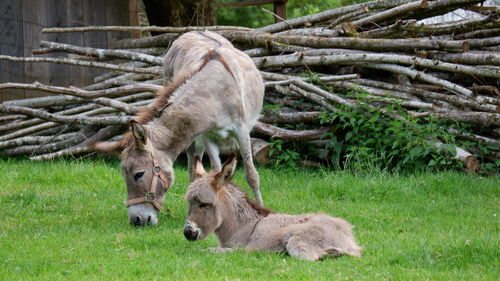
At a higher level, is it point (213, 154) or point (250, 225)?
point (213, 154)

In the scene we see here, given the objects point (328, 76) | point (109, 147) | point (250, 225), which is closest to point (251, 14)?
point (328, 76)

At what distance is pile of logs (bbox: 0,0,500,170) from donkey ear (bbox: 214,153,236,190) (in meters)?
4.07

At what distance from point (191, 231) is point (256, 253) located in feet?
1.81

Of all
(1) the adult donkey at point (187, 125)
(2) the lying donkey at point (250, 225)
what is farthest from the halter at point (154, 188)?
(2) the lying donkey at point (250, 225)

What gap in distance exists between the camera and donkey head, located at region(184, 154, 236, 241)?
19.5 feet

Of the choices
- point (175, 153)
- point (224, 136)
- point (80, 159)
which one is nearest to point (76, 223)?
point (175, 153)

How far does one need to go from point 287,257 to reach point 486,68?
556 cm

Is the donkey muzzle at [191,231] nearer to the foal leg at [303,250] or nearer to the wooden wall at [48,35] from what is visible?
the foal leg at [303,250]

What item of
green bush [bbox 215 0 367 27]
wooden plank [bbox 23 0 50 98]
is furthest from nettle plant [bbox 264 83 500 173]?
green bush [bbox 215 0 367 27]

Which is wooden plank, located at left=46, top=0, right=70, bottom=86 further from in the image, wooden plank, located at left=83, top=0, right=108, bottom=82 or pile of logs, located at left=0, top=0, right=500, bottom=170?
pile of logs, located at left=0, top=0, right=500, bottom=170

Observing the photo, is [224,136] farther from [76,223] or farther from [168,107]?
[76,223]

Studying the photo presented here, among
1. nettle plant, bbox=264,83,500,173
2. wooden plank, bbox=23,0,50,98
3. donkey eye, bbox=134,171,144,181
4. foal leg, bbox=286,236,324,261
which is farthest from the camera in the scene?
wooden plank, bbox=23,0,50,98

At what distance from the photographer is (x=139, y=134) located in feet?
22.3

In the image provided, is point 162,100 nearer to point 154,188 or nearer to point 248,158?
point 154,188
